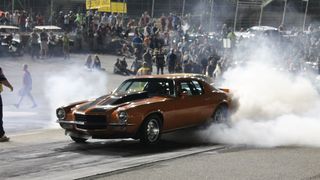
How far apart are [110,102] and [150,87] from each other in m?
0.99

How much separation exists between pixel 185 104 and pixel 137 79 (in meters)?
1.15

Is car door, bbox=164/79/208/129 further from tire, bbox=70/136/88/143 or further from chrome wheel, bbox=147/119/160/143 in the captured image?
tire, bbox=70/136/88/143

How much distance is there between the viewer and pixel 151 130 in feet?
34.3

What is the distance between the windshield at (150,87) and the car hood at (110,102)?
0.23 m

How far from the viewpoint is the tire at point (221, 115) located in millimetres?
11883

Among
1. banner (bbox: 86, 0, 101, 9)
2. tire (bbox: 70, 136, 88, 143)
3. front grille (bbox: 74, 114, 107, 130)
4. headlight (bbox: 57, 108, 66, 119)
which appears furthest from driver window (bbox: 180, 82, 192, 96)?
banner (bbox: 86, 0, 101, 9)

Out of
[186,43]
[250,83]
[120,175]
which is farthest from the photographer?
[186,43]

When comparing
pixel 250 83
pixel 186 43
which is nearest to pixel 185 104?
pixel 250 83

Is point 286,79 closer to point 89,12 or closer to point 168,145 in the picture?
point 168,145

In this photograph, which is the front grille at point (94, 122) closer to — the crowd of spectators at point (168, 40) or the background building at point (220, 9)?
the crowd of spectators at point (168, 40)

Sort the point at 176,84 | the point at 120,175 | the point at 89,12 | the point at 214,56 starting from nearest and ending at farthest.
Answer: the point at 120,175, the point at 176,84, the point at 214,56, the point at 89,12

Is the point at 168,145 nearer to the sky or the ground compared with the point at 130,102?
nearer to the ground

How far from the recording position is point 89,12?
2966 cm

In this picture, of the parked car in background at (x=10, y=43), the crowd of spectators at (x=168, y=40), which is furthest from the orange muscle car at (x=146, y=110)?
the parked car in background at (x=10, y=43)
